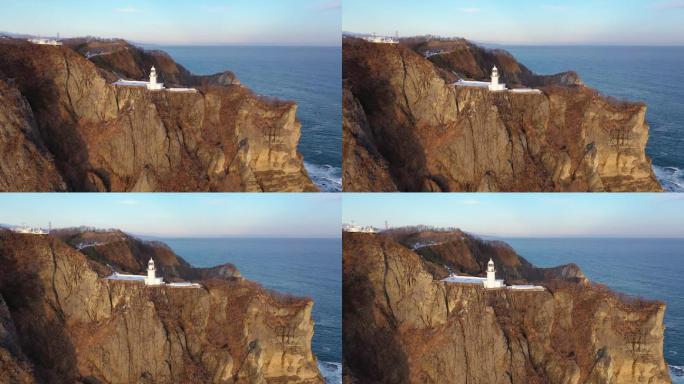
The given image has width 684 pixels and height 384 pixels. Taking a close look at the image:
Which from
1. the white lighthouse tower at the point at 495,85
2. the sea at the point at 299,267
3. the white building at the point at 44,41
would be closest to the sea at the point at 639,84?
the white lighthouse tower at the point at 495,85

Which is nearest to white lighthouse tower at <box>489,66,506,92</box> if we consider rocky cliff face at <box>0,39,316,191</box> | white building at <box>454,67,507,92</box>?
white building at <box>454,67,507,92</box>

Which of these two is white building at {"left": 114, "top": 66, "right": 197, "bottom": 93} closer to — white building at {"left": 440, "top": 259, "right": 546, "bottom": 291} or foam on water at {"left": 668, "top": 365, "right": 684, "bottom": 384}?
white building at {"left": 440, "top": 259, "right": 546, "bottom": 291}

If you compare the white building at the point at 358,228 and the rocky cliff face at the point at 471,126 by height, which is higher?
the rocky cliff face at the point at 471,126

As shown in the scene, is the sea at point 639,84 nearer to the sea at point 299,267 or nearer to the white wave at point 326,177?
the white wave at point 326,177

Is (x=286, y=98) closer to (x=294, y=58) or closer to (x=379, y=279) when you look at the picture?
(x=294, y=58)

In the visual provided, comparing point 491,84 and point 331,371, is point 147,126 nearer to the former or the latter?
point 331,371

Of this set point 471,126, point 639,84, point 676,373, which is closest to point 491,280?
point 471,126
